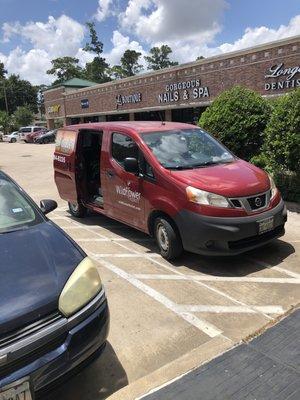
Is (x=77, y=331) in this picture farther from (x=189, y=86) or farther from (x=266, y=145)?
(x=189, y=86)

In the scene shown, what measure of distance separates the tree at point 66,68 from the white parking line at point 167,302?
86643 mm

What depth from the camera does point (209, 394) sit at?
9.71 ft

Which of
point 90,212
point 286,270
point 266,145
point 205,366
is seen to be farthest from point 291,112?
point 205,366

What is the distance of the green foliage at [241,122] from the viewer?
9.93 m

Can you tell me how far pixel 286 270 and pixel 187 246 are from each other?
4.10ft

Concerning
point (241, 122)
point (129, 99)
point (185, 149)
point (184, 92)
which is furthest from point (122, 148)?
point (129, 99)

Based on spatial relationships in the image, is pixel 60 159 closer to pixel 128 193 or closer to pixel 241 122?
pixel 128 193

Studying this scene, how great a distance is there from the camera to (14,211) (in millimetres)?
3984

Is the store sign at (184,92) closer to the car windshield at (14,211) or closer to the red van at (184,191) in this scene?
the red van at (184,191)

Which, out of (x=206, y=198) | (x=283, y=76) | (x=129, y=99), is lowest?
(x=206, y=198)

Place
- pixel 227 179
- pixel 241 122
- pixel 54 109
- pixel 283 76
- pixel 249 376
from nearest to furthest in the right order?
pixel 249 376, pixel 227 179, pixel 241 122, pixel 283 76, pixel 54 109

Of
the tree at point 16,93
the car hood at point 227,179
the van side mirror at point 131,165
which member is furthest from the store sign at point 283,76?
the tree at point 16,93

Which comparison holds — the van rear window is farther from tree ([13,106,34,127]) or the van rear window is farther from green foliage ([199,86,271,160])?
tree ([13,106,34,127])

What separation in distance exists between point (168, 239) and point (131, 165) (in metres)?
1.20
